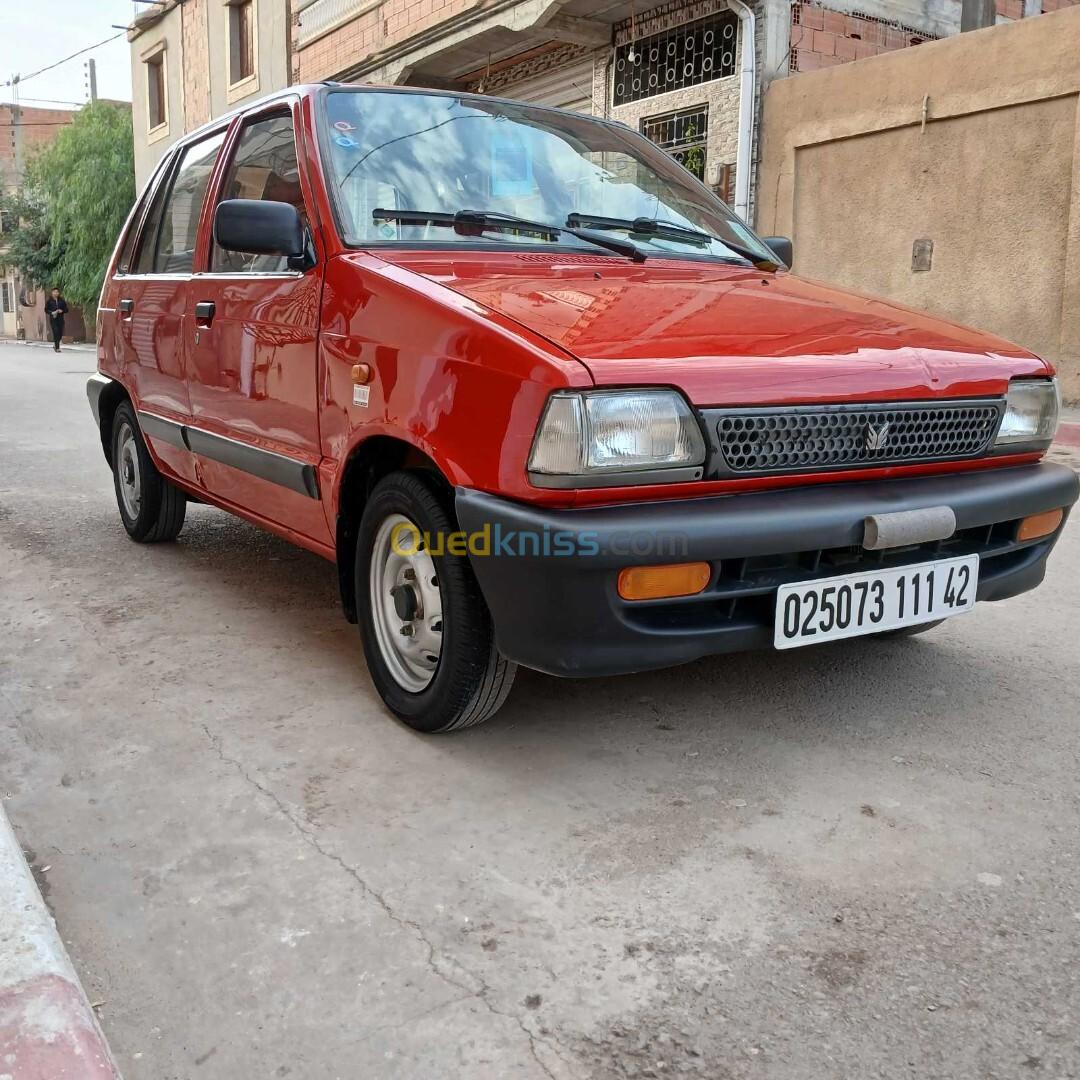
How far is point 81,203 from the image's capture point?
1243 inches

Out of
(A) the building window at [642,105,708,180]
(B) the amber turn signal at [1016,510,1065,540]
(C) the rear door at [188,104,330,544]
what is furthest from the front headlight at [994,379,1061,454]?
(A) the building window at [642,105,708,180]

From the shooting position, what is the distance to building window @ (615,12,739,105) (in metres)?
12.9

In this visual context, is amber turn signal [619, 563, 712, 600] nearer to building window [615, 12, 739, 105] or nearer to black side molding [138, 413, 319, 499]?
black side molding [138, 413, 319, 499]

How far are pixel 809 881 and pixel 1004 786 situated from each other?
28.3 inches

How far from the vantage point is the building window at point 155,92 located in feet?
94.0

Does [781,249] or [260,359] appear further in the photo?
[781,249]

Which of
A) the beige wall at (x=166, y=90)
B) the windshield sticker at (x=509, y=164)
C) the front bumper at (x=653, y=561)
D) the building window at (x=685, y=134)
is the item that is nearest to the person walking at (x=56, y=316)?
the beige wall at (x=166, y=90)

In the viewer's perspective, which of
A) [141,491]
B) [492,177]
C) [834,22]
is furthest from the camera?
[834,22]

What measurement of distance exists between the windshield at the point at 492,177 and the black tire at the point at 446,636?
0.81 m

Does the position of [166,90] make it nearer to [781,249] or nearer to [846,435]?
[781,249]

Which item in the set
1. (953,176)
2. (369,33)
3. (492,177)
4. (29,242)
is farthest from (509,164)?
(29,242)

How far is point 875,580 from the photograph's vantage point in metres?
2.76

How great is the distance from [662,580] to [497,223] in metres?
1.43

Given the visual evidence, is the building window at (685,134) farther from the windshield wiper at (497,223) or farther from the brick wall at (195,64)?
the brick wall at (195,64)
